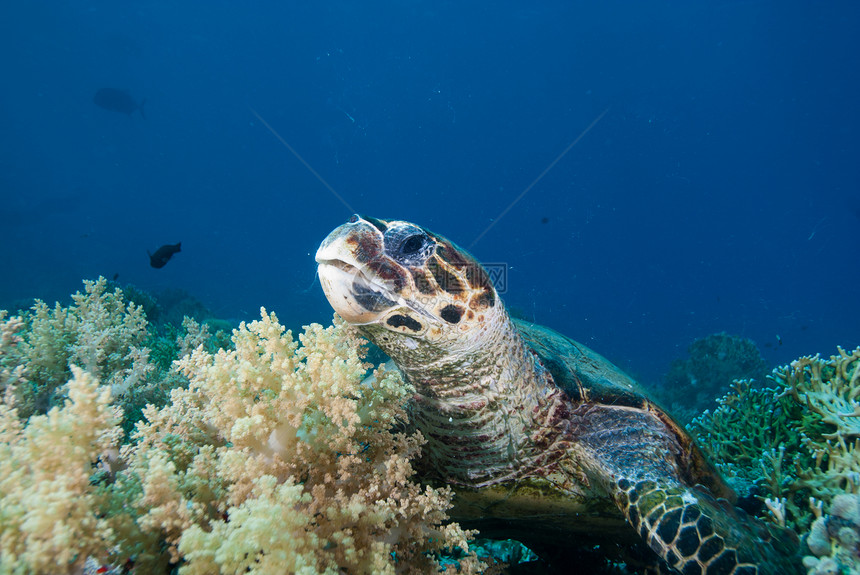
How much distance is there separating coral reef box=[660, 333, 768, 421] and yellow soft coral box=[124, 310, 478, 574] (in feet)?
44.5

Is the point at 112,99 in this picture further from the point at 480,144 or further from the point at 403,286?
the point at 480,144

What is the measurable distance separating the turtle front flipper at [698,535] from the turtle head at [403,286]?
50.3 inches

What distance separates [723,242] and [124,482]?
110 metres

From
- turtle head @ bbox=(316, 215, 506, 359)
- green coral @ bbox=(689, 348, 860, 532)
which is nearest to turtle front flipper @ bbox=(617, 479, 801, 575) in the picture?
green coral @ bbox=(689, 348, 860, 532)

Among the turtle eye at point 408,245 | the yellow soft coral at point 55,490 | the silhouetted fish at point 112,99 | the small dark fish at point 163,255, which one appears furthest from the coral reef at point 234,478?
the silhouetted fish at point 112,99

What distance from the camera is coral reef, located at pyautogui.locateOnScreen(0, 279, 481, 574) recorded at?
3.26 ft

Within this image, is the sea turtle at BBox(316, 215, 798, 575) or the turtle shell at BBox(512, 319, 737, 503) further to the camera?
the turtle shell at BBox(512, 319, 737, 503)

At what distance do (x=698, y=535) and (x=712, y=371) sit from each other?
555 inches

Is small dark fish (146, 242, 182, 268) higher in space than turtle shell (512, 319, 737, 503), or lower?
higher

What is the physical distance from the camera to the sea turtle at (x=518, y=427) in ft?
6.51

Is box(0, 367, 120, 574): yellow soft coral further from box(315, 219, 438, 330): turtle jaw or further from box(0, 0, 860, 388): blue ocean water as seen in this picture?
box(0, 0, 860, 388): blue ocean water

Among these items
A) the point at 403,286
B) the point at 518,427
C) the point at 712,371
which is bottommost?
the point at 518,427

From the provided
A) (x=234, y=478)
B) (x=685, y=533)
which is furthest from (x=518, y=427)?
(x=234, y=478)

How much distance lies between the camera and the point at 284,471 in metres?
1.43
